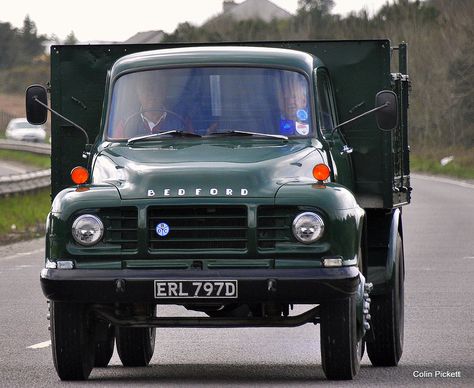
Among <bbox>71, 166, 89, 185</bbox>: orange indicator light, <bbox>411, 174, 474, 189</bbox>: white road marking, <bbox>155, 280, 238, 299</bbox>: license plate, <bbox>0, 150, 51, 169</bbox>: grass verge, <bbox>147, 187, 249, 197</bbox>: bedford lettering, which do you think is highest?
<bbox>71, 166, 89, 185</bbox>: orange indicator light

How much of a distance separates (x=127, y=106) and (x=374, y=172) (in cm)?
187

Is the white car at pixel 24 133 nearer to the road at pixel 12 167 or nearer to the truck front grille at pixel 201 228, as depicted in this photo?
the road at pixel 12 167

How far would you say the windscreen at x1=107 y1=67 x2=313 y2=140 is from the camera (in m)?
10.8

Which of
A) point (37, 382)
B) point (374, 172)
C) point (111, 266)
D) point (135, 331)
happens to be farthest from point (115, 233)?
point (374, 172)

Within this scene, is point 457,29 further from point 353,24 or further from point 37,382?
point 37,382

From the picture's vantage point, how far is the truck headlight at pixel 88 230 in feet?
31.8

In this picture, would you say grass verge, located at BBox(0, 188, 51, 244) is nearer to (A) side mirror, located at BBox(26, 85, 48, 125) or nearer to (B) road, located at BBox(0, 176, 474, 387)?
(B) road, located at BBox(0, 176, 474, 387)

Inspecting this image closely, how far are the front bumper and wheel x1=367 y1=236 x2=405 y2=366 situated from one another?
1757 millimetres

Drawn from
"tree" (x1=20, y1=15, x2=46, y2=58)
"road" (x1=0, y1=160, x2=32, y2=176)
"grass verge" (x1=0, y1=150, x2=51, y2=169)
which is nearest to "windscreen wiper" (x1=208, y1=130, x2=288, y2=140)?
"road" (x1=0, y1=160, x2=32, y2=176)

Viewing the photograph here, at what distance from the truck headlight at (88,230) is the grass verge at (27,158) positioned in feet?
197

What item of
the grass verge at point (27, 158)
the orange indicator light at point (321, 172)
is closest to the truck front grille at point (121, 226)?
the orange indicator light at point (321, 172)

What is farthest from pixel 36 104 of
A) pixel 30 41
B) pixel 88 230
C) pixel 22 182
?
pixel 30 41

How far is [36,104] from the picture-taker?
37.2 ft

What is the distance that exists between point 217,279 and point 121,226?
66 cm
